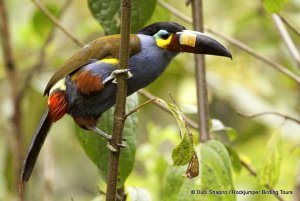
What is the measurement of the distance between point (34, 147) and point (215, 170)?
0.48 metres

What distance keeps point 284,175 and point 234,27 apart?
26.0 inches

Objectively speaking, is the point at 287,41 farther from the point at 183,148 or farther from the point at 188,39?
the point at 183,148

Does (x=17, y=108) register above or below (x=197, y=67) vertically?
below

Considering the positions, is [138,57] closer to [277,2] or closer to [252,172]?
[277,2]

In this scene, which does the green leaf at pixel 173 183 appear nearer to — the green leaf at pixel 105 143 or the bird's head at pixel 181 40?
the green leaf at pixel 105 143

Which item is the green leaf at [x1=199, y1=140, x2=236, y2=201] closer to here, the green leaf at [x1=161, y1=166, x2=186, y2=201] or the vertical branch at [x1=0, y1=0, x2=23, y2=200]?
the green leaf at [x1=161, y1=166, x2=186, y2=201]

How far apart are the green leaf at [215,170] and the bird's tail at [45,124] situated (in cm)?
40

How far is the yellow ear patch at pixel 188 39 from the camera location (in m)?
1.73

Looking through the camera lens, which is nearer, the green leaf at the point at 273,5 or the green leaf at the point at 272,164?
the green leaf at the point at 273,5

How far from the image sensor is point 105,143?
1.89m

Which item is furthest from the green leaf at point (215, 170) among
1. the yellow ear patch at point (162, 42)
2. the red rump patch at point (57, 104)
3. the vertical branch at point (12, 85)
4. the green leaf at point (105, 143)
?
the vertical branch at point (12, 85)

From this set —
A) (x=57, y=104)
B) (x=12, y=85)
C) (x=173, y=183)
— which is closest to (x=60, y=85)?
(x=57, y=104)

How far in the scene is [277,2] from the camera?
1.68 meters

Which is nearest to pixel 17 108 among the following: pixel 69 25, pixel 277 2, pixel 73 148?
pixel 277 2
